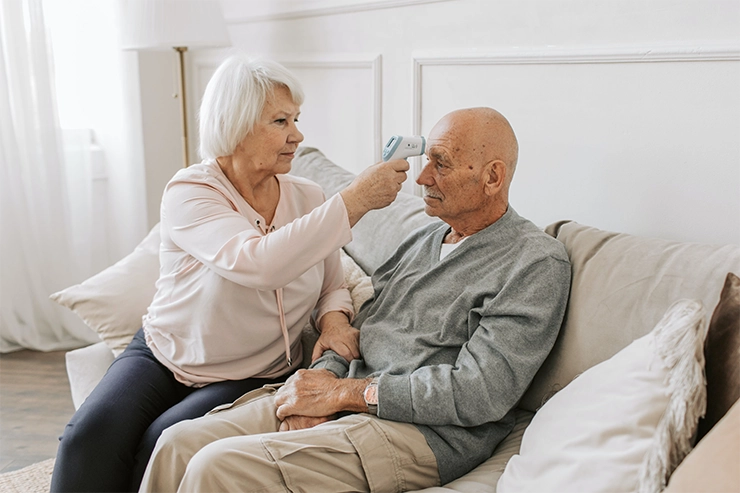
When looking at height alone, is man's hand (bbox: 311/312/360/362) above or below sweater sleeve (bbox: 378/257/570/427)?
below

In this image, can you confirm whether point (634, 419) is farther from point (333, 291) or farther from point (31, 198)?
point (31, 198)

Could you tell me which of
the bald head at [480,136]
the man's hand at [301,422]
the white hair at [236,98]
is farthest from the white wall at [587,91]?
the man's hand at [301,422]

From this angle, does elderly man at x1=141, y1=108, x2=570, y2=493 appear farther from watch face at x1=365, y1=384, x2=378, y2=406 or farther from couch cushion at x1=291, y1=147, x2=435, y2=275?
couch cushion at x1=291, y1=147, x2=435, y2=275

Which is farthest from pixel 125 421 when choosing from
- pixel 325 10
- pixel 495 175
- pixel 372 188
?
pixel 325 10

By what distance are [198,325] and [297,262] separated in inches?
12.5

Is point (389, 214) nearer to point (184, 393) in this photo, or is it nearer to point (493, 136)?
point (493, 136)

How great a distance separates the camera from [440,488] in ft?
4.21

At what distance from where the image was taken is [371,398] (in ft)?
4.49

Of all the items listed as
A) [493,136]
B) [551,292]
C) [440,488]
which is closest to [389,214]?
[493,136]

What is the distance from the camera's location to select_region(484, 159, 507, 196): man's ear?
1463mm

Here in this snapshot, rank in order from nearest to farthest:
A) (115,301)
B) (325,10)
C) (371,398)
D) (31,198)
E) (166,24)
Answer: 1. (371,398)
2. (115,301)
3. (325,10)
4. (166,24)
5. (31,198)

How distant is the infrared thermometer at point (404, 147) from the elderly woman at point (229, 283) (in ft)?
0.08

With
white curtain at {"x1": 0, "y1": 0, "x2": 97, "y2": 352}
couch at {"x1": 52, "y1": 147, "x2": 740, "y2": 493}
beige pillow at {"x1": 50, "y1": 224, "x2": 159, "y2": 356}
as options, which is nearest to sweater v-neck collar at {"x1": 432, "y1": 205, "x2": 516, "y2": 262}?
couch at {"x1": 52, "y1": 147, "x2": 740, "y2": 493}

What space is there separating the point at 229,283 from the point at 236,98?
438mm
